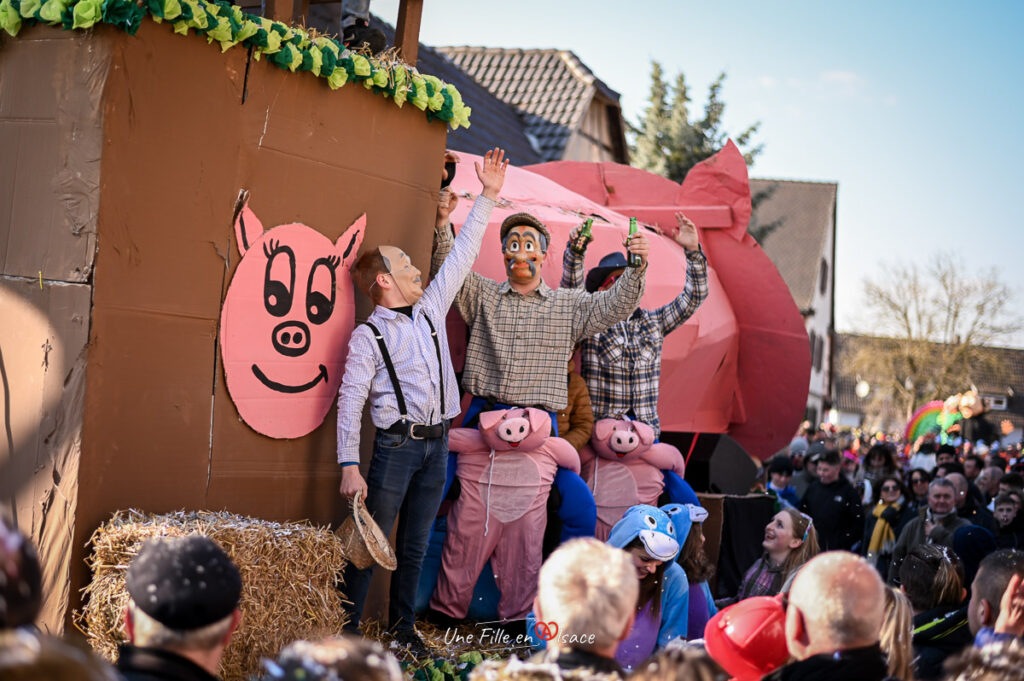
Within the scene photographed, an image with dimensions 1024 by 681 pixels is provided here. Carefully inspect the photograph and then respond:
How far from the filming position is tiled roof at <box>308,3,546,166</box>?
13.5 meters

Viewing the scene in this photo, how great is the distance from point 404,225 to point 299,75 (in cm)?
94

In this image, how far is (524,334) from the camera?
6.02 m

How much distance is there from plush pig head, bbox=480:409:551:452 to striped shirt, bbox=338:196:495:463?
45cm

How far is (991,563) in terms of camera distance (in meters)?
3.41

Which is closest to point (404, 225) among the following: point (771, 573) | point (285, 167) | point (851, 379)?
point (285, 167)

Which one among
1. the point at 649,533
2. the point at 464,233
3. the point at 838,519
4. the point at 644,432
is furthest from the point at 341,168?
the point at 838,519

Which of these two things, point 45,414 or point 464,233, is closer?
point 45,414

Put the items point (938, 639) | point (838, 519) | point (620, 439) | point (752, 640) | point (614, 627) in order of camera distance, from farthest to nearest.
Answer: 1. point (838, 519)
2. point (620, 439)
3. point (938, 639)
4. point (752, 640)
5. point (614, 627)

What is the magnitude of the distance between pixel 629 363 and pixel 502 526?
1.36 meters

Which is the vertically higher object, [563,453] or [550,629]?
[563,453]

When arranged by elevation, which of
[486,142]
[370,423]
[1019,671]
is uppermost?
[486,142]

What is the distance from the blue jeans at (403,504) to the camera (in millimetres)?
4914

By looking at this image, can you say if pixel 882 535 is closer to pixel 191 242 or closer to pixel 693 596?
pixel 693 596

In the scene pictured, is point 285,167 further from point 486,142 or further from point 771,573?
point 486,142
